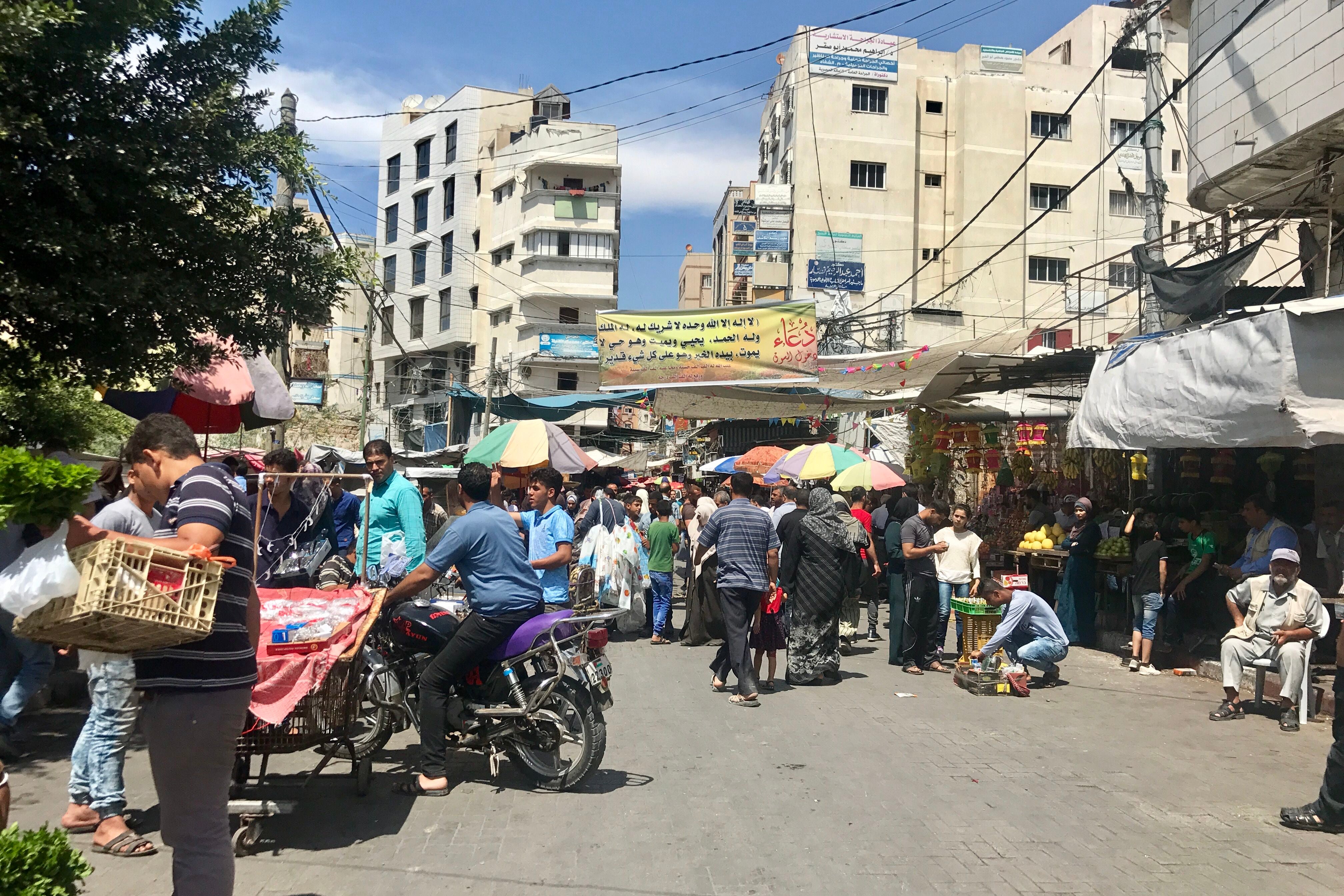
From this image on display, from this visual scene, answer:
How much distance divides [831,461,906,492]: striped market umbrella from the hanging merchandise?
3393 mm

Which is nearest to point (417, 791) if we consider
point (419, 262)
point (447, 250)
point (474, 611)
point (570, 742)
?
point (570, 742)

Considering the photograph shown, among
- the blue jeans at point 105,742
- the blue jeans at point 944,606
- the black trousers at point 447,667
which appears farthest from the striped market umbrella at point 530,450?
the blue jeans at point 105,742

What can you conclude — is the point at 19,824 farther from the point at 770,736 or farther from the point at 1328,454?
the point at 1328,454

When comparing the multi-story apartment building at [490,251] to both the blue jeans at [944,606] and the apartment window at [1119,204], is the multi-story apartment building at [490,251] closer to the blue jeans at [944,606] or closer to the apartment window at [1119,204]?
the apartment window at [1119,204]

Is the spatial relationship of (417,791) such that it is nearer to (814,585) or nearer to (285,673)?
(285,673)

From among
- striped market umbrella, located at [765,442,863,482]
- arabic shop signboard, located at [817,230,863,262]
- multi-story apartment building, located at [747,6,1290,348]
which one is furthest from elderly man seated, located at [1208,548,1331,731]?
arabic shop signboard, located at [817,230,863,262]

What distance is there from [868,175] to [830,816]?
3942 cm

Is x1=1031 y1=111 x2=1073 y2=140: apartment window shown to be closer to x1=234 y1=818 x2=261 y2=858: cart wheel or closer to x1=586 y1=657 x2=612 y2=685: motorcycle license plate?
x1=586 y1=657 x2=612 y2=685: motorcycle license plate

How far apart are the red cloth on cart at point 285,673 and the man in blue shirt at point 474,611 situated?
93 centimetres

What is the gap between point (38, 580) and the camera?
2.85 meters

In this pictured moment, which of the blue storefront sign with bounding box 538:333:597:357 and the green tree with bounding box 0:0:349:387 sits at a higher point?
the blue storefront sign with bounding box 538:333:597:357

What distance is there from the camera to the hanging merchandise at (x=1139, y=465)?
48.4ft

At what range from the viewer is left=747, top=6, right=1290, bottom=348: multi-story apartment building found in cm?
4128

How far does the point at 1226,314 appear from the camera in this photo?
10211mm
